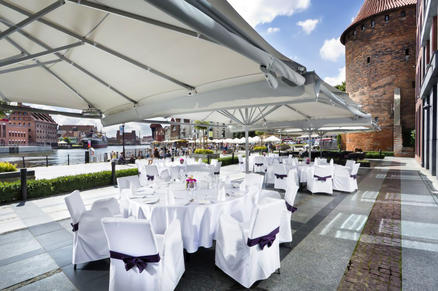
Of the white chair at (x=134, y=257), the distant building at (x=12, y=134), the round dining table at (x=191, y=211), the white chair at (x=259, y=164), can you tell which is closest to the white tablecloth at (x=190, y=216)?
the round dining table at (x=191, y=211)

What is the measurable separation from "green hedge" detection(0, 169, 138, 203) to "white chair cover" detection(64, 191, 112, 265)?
4.98m

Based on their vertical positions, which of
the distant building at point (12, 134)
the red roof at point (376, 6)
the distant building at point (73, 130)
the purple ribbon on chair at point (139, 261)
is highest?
the red roof at point (376, 6)

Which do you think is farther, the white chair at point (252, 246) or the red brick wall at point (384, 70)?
the red brick wall at point (384, 70)

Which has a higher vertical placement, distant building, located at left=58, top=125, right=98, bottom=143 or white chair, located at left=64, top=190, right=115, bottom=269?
distant building, located at left=58, top=125, right=98, bottom=143

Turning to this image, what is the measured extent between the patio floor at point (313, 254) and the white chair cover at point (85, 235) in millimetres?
171

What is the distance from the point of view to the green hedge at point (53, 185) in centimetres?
648

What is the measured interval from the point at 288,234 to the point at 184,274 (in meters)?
1.77

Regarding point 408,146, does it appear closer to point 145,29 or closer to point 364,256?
point 364,256

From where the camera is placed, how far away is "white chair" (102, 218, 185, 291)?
2292 mm

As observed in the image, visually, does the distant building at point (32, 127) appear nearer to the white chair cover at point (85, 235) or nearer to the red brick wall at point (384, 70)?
the red brick wall at point (384, 70)

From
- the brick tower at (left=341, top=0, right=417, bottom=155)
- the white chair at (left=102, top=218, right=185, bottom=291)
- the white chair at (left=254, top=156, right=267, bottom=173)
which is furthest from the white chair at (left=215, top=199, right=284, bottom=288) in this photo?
the brick tower at (left=341, top=0, right=417, bottom=155)

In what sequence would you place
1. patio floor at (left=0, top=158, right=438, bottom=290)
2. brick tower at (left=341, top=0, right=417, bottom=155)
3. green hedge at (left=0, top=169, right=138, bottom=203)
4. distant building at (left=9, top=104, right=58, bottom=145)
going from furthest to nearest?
distant building at (left=9, top=104, right=58, bottom=145)
brick tower at (left=341, top=0, right=417, bottom=155)
green hedge at (left=0, top=169, right=138, bottom=203)
patio floor at (left=0, top=158, right=438, bottom=290)

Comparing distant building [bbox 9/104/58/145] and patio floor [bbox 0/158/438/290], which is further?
distant building [bbox 9/104/58/145]

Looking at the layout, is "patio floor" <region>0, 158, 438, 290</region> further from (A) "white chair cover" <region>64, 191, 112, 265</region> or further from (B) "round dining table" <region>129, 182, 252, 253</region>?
(B) "round dining table" <region>129, 182, 252, 253</region>
